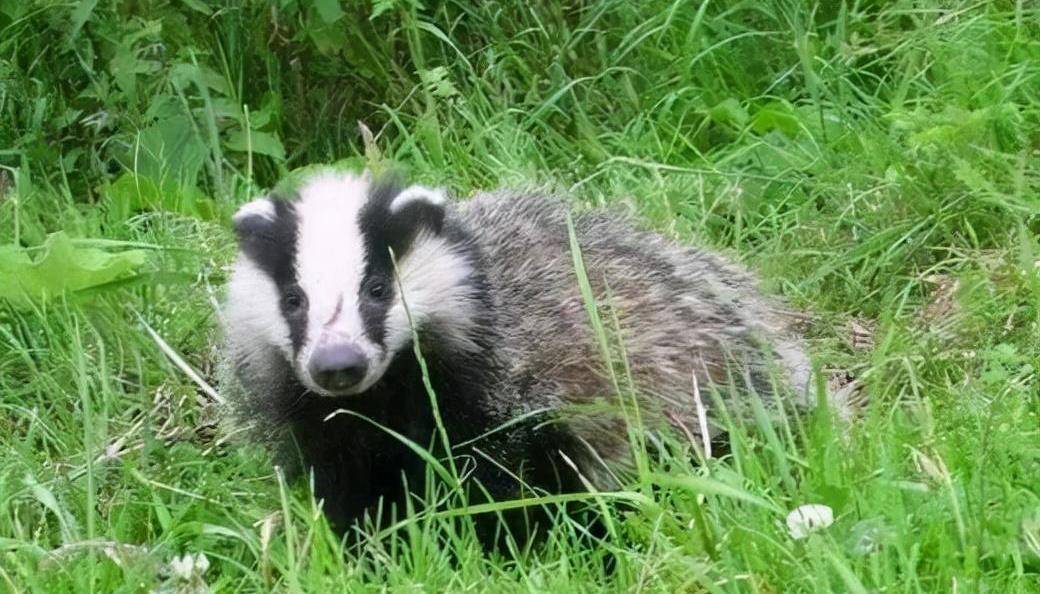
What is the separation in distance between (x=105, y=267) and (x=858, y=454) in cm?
199

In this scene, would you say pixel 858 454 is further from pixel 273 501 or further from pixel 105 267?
pixel 105 267

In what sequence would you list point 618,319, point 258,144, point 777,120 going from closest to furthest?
→ point 618,319, point 777,120, point 258,144

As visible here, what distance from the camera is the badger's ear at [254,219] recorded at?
3646 mm

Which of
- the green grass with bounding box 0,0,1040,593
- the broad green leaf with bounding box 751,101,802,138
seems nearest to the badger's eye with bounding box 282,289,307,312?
the green grass with bounding box 0,0,1040,593

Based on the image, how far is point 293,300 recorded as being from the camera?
3531 millimetres

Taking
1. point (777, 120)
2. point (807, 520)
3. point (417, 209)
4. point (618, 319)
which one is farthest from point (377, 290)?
point (777, 120)

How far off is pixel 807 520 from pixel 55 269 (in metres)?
2.16

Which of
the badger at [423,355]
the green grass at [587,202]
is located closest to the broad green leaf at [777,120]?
the green grass at [587,202]

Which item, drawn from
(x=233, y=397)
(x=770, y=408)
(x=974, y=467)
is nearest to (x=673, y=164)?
(x=770, y=408)

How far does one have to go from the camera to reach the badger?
137 inches

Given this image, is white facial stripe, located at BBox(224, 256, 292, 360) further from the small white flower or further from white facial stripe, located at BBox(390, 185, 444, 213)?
the small white flower

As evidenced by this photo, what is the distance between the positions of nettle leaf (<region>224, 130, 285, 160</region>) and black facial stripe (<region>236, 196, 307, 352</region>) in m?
1.84

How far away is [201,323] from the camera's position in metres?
4.58

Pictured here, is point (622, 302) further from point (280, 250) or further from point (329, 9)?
point (329, 9)
